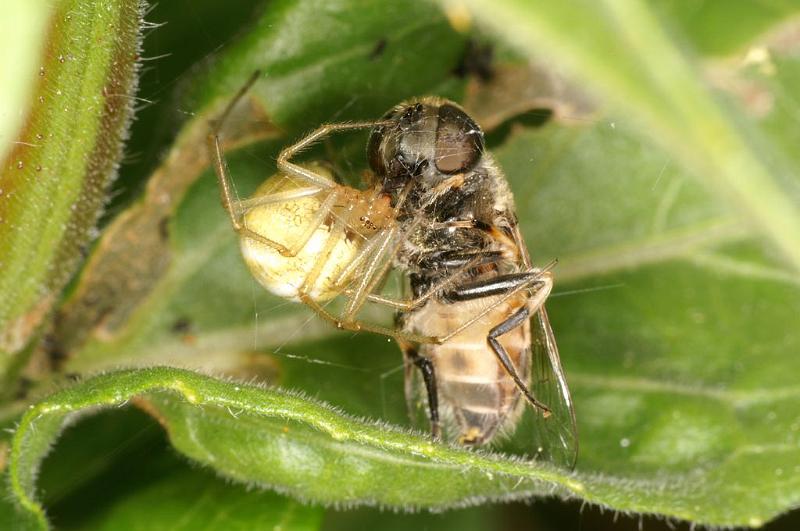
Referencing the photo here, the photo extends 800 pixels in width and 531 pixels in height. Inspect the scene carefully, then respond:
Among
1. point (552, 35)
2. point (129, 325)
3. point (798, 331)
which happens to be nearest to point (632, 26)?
point (552, 35)

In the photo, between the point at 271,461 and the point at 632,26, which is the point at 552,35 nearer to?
the point at 632,26

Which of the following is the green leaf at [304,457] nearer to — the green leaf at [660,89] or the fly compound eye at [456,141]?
the fly compound eye at [456,141]

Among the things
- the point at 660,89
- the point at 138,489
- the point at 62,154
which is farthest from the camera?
the point at 138,489

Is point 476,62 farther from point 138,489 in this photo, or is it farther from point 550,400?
point 138,489

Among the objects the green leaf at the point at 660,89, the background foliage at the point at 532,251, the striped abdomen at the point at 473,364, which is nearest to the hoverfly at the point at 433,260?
Answer: the striped abdomen at the point at 473,364

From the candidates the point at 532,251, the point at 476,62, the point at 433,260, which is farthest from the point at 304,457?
the point at 476,62

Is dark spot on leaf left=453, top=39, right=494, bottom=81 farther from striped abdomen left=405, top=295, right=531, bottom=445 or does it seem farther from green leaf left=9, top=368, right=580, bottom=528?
green leaf left=9, top=368, right=580, bottom=528

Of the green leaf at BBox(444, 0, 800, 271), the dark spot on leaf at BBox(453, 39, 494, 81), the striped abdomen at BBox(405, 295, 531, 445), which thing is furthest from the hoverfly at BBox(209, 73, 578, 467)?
the green leaf at BBox(444, 0, 800, 271)

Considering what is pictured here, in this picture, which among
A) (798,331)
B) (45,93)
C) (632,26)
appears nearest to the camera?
(45,93)
